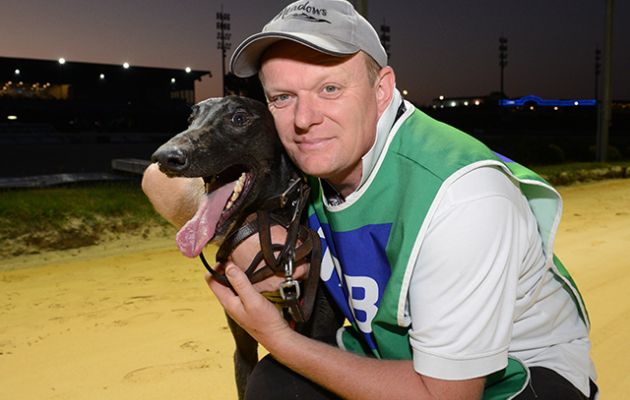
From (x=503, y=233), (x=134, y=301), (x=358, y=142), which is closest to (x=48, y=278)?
(x=134, y=301)

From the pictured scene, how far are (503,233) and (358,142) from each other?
17.2 inches

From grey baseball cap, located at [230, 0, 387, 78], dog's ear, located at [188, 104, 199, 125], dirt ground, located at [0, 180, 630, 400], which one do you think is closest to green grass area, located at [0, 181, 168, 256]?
dirt ground, located at [0, 180, 630, 400]

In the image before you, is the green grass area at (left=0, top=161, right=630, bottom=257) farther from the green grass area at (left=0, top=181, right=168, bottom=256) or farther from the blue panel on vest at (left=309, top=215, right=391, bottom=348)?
the blue panel on vest at (left=309, top=215, right=391, bottom=348)

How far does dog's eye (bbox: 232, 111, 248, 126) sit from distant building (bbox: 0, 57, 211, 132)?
3313 cm

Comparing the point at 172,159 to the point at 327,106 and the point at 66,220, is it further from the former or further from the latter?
the point at 66,220

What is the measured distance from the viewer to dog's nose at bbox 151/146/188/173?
1719 mm

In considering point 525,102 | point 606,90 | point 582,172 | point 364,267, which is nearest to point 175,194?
point 364,267

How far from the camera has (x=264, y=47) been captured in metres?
1.74

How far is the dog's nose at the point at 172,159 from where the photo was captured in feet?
5.64

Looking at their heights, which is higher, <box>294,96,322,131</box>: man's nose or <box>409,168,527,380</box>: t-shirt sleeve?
<box>294,96,322,131</box>: man's nose

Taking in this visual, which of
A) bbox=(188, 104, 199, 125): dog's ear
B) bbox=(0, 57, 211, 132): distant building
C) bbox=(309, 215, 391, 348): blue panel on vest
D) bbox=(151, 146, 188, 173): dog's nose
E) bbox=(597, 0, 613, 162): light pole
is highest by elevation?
bbox=(0, 57, 211, 132): distant building

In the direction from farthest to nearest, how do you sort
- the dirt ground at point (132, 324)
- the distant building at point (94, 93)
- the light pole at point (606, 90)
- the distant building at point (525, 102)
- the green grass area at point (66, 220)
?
the distant building at point (525, 102), the distant building at point (94, 93), the light pole at point (606, 90), the green grass area at point (66, 220), the dirt ground at point (132, 324)

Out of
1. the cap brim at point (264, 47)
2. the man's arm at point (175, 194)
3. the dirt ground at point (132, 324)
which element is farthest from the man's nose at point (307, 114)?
the dirt ground at point (132, 324)

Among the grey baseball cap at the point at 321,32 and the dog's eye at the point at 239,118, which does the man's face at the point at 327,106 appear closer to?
the grey baseball cap at the point at 321,32
